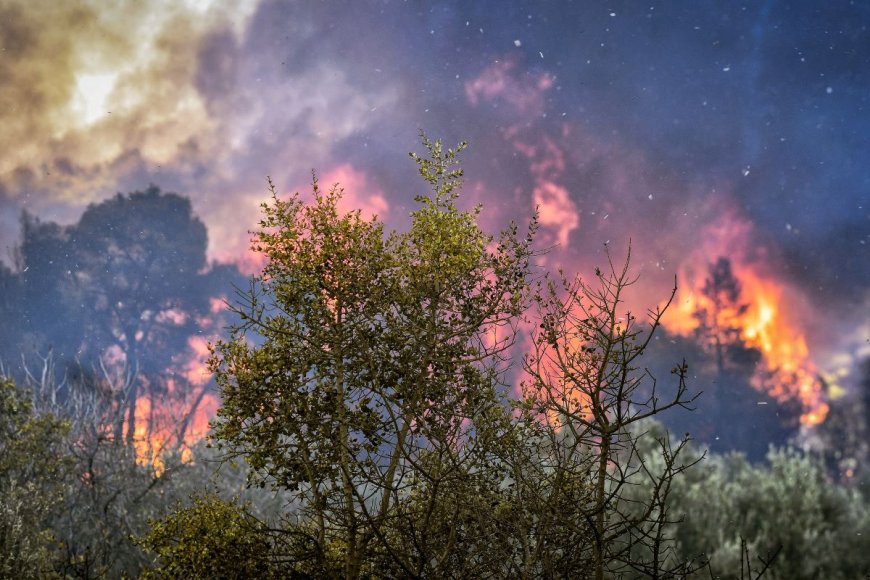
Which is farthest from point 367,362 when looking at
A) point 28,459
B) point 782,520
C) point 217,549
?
point 782,520

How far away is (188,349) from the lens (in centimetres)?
5791

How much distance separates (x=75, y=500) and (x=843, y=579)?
27.7 m

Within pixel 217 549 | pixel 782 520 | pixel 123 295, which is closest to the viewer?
pixel 217 549

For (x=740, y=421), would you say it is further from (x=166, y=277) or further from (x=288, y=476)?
(x=288, y=476)

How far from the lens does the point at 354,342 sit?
11977 millimetres

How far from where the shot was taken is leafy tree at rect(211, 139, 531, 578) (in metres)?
11.8

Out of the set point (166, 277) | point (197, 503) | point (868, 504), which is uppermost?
point (166, 277)

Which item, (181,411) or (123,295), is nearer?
(181,411)

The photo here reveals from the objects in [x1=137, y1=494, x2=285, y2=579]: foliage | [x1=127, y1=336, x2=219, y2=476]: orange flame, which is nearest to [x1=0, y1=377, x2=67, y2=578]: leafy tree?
[x1=137, y1=494, x2=285, y2=579]: foliage

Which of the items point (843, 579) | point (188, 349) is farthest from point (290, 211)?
point (188, 349)

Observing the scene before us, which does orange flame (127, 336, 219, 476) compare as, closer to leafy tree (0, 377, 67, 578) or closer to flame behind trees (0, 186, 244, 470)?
flame behind trees (0, 186, 244, 470)

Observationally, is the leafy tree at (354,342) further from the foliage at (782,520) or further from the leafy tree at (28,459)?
the foliage at (782,520)

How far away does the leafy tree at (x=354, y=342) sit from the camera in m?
11.8

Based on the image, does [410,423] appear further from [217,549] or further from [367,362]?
[217,549]
